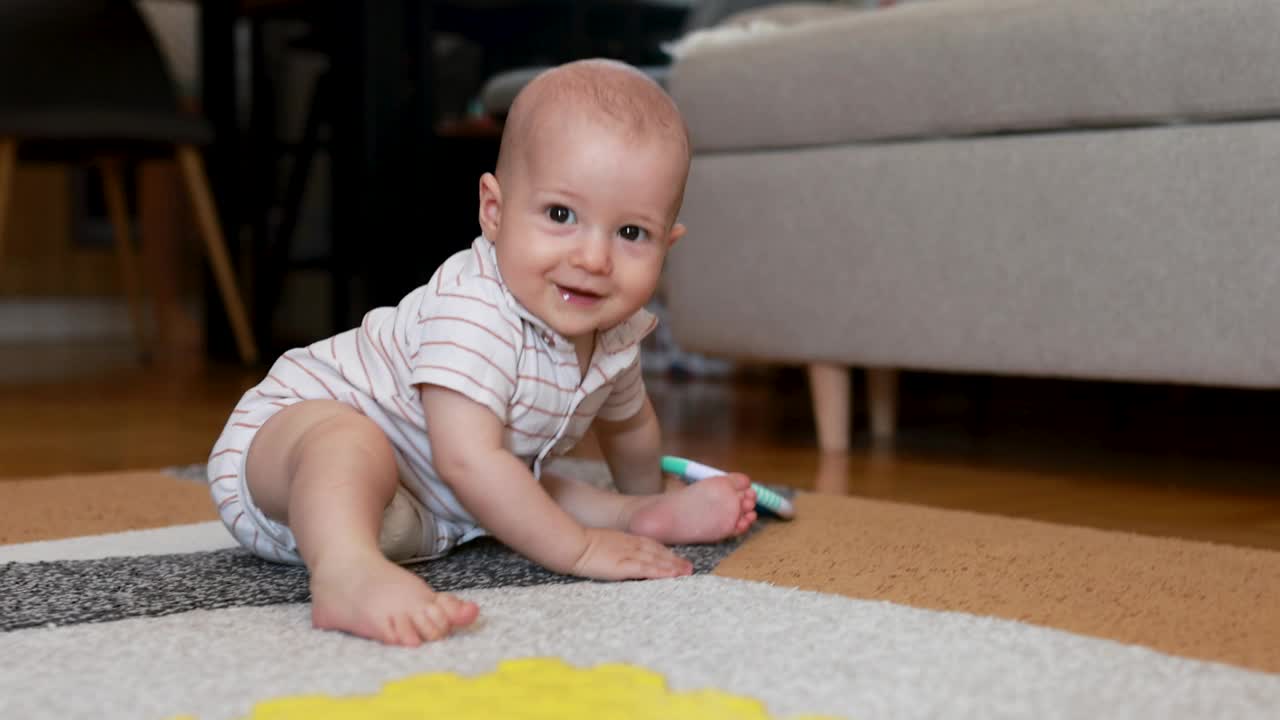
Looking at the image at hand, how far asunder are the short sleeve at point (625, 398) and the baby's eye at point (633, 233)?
143 millimetres

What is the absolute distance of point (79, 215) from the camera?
3.96 m

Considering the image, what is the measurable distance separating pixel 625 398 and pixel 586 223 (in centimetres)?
21

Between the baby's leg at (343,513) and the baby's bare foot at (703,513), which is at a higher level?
the baby's leg at (343,513)

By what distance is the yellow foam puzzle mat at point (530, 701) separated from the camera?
0.53 m

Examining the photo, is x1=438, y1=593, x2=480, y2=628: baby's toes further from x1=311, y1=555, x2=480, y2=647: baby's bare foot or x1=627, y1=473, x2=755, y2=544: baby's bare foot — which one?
x1=627, y1=473, x2=755, y2=544: baby's bare foot

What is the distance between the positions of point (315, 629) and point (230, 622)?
0.05 metres

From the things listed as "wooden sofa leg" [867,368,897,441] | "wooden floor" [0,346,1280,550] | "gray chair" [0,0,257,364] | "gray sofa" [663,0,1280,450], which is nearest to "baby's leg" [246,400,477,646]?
"wooden floor" [0,346,1280,550]

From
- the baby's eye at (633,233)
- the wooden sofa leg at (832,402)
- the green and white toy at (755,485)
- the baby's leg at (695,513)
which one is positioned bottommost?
the wooden sofa leg at (832,402)

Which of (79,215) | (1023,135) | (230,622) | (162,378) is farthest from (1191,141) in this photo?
(79,215)

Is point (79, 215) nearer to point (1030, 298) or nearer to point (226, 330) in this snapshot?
point (226, 330)

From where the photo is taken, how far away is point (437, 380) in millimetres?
791

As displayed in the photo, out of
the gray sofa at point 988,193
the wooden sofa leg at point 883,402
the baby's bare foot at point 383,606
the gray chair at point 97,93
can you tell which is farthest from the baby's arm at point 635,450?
the gray chair at point 97,93

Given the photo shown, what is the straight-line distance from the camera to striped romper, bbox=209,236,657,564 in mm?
815

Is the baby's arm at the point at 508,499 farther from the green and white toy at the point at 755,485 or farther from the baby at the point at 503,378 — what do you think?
the green and white toy at the point at 755,485
